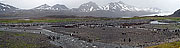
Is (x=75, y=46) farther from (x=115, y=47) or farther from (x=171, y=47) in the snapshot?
(x=171, y=47)

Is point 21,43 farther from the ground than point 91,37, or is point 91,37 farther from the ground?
point 21,43

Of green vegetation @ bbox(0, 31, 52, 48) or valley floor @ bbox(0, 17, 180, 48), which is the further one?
Result: valley floor @ bbox(0, 17, 180, 48)

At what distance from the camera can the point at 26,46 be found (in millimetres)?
27812

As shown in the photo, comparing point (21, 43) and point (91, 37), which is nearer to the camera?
point (21, 43)

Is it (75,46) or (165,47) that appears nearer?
(165,47)

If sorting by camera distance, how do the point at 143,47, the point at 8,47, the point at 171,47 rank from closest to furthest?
the point at 171,47, the point at 8,47, the point at 143,47

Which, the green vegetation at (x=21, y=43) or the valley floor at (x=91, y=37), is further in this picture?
the valley floor at (x=91, y=37)

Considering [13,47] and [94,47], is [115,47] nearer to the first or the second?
[94,47]

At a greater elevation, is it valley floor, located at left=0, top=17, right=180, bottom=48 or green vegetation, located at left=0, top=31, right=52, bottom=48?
green vegetation, located at left=0, top=31, right=52, bottom=48

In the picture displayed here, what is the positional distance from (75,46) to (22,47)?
742 cm

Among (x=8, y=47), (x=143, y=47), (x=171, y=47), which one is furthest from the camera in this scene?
(x=143, y=47)

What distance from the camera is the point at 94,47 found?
28688 millimetres

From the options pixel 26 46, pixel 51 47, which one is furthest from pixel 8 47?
pixel 51 47

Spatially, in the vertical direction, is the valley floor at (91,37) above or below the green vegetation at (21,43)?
below
